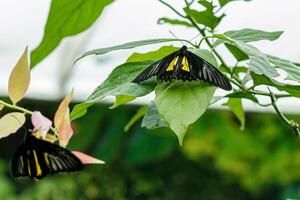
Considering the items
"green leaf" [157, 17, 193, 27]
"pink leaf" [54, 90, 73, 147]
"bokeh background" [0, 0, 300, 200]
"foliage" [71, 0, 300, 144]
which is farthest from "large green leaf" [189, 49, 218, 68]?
"bokeh background" [0, 0, 300, 200]

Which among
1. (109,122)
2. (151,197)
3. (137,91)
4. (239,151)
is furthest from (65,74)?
(137,91)

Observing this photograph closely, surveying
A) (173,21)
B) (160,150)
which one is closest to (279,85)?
(173,21)

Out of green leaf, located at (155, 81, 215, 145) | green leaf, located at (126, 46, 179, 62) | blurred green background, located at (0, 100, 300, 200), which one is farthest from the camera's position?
blurred green background, located at (0, 100, 300, 200)

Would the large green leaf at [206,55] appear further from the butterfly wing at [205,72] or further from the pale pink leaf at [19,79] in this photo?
the pale pink leaf at [19,79]

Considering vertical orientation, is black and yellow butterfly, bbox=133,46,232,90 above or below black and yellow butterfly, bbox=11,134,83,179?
above

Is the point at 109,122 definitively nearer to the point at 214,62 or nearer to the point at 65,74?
the point at 65,74

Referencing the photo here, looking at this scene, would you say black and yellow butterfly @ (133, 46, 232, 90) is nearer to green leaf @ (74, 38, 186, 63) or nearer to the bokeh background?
green leaf @ (74, 38, 186, 63)
